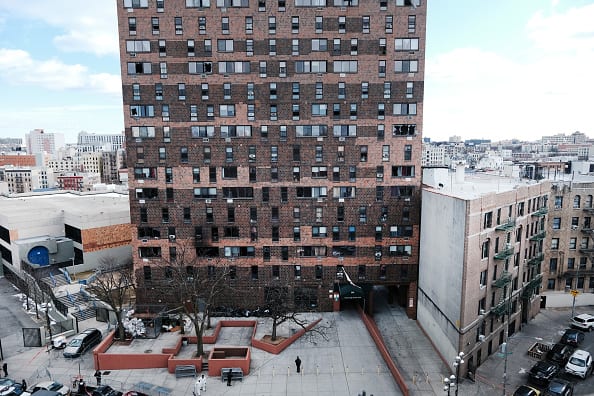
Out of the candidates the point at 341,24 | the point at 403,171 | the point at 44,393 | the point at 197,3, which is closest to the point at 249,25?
the point at 197,3

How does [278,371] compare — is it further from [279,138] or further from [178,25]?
[178,25]

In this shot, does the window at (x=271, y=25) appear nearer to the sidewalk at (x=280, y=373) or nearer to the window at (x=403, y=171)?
the window at (x=403, y=171)

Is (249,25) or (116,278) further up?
(249,25)

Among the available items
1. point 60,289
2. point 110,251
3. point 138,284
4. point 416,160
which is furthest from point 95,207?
point 416,160

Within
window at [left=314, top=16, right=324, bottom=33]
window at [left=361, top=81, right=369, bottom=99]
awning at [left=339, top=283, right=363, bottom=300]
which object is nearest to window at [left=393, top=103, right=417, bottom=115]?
window at [left=361, top=81, right=369, bottom=99]

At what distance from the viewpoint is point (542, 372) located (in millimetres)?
33188

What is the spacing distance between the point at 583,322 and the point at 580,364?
37.5 feet

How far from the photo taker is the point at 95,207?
221 ft

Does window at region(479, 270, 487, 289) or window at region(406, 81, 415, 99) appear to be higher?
window at region(406, 81, 415, 99)

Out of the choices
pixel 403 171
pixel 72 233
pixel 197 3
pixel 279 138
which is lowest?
pixel 72 233

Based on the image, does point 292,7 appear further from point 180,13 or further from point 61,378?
point 61,378

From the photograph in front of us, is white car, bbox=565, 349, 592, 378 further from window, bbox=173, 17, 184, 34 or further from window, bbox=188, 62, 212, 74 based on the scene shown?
window, bbox=173, 17, 184, 34

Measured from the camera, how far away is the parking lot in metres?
33.0

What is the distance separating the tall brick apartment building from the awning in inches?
6.8
